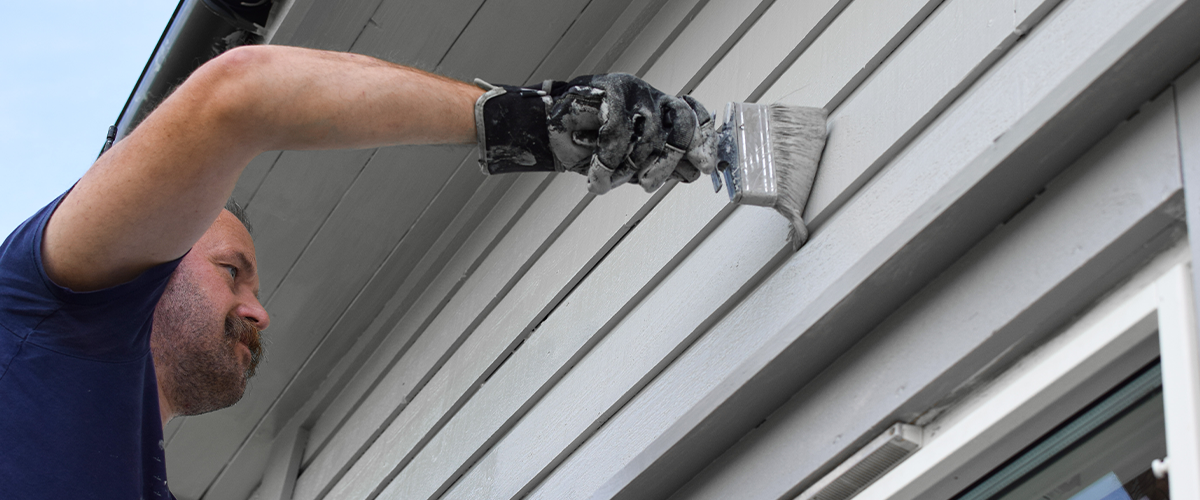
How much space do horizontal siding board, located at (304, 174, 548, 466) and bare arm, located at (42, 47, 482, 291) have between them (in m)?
1.57

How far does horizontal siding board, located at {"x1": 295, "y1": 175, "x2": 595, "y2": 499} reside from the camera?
3.14 m

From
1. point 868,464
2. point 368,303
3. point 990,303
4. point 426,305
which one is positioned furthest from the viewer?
point 368,303

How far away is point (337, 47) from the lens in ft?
9.78

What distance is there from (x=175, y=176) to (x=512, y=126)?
0.56 m

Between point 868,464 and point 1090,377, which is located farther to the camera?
point 868,464

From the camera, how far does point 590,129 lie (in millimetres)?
1851

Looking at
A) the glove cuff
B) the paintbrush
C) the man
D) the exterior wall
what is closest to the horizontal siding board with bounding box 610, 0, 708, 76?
the exterior wall

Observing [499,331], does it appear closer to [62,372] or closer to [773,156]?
[773,156]

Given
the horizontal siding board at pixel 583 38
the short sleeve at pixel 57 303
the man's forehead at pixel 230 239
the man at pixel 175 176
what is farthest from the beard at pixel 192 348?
the horizontal siding board at pixel 583 38

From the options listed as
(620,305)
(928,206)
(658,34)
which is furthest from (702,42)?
(928,206)

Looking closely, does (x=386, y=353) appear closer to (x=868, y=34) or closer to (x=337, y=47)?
(x=337, y=47)

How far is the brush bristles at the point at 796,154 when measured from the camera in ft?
6.36

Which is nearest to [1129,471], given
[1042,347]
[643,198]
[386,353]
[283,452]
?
[1042,347]

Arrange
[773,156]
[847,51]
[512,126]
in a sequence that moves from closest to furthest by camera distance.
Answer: [512,126] < [773,156] < [847,51]
